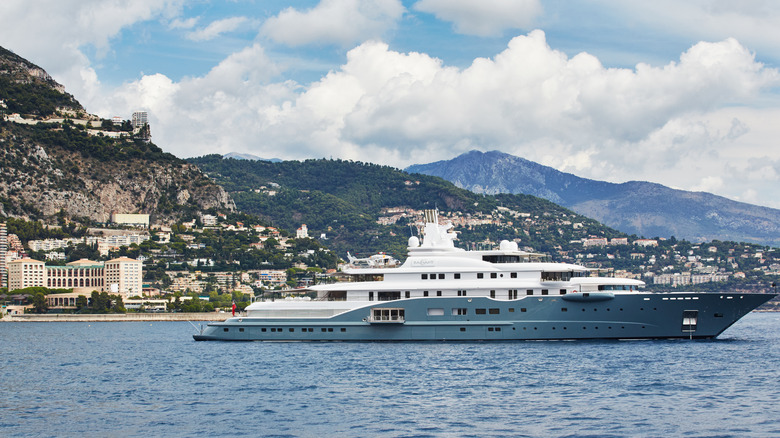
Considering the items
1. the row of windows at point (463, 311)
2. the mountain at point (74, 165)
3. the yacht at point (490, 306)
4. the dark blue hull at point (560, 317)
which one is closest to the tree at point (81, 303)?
the mountain at point (74, 165)

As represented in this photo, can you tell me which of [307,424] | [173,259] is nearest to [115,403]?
[307,424]

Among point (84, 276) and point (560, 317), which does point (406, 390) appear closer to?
point (560, 317)

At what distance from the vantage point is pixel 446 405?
3072 cm

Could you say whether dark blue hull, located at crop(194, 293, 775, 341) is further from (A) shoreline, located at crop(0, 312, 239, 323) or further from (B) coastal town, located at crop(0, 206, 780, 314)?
(A) shoreline, located at crop(0, 312, 239, 323)

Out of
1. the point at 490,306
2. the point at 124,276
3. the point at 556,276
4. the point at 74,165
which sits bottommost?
the point at 490,306

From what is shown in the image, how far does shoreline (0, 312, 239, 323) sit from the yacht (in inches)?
2387

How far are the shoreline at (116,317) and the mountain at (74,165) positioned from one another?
38.5 meters

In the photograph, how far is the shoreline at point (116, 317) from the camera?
109 meters

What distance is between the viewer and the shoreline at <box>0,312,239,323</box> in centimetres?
10925

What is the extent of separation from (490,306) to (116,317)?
73838 mm

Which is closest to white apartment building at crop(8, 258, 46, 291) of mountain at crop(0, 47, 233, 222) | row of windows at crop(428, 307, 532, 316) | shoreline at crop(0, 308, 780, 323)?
shoreline at crop(0, 308, 780, 323)

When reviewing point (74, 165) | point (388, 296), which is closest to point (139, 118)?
point (74, 165)

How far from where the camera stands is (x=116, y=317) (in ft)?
362

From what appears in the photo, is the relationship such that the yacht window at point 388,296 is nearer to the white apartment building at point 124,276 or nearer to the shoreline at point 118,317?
the shoreline at point 118,317
